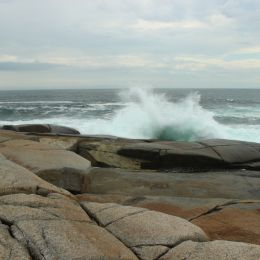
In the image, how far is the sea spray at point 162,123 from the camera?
16547mm

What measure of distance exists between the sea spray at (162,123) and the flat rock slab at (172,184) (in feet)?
30.0

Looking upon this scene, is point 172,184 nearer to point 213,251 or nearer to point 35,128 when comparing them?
point 213,251

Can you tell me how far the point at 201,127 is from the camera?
17109 mm

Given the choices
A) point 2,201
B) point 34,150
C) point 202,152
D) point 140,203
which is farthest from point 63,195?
point 202,152

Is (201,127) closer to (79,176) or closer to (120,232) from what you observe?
(79,176)

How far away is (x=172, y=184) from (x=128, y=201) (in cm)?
126

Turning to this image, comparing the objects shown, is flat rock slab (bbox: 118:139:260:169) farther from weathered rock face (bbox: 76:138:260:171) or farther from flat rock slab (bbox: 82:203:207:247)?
flat rock slab (bbox: 82:203:207:247)

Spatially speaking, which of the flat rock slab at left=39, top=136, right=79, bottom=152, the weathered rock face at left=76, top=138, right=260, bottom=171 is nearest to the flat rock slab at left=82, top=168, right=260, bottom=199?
the weathered rock face at left=76, top=138, right=260, bottom=171

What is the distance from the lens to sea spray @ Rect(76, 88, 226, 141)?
16.5 metres

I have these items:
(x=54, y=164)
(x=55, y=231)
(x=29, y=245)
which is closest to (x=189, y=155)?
(x=54, y=164)

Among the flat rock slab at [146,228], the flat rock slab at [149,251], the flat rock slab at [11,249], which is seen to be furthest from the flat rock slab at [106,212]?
the flat rock slab at [11,249]

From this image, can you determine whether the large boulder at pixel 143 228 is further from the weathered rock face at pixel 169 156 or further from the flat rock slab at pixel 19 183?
the weathered rock face at pixel 169 156

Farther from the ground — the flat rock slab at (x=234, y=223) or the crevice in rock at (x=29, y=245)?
the crevice in rock at (x=29, y=245)

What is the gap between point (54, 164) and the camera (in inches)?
212
